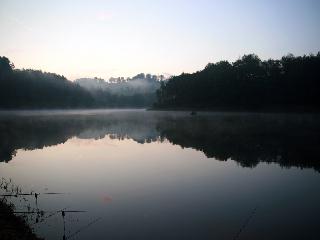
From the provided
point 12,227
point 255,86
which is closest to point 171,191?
point 12,227

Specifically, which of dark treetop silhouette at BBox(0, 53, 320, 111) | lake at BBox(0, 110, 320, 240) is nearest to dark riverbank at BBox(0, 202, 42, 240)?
lake at BBox(0, 110, 320, 240)

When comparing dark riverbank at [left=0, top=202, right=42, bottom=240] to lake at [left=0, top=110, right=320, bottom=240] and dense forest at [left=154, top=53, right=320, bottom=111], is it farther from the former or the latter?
dense forest at [left=154, top=53, right=320, bottom=111]

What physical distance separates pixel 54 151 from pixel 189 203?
1986cm

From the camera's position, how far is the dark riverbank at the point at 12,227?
990cm

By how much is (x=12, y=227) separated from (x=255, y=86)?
379 ft

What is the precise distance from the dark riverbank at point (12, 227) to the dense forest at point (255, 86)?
329 feet

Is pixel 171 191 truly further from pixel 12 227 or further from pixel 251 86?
pixel 251 86

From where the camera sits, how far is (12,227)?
35.4 ft

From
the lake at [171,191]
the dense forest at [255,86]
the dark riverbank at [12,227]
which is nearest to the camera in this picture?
the dark riverbank at [12,227]

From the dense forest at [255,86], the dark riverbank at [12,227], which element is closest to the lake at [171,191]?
the dark riverbank at [12,227]

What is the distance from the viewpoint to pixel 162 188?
1692cm

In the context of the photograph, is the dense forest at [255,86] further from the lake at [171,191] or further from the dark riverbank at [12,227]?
the dark riverbank at [12,227]

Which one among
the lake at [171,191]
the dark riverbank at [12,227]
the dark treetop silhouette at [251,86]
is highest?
the dark treetop silhouette at [251,86]

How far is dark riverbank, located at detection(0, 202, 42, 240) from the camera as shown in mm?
9902
